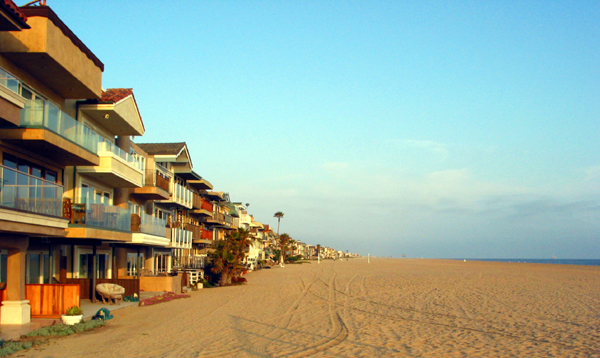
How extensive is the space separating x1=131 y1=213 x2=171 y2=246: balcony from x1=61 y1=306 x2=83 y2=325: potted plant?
7.00 metres

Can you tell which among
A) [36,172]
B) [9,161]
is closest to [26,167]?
[36,172]

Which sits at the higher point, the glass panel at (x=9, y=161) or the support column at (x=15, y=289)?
the glass panel at (x=9, y=161)

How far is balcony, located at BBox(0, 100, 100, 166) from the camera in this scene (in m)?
14.9

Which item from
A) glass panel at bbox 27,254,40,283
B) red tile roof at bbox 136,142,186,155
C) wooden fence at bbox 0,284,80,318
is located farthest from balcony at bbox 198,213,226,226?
wooden fence at bbox 0,284,80,318

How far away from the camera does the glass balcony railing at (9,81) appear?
13.1m

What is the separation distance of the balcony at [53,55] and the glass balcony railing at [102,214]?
435 cm

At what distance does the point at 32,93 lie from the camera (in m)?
16.5

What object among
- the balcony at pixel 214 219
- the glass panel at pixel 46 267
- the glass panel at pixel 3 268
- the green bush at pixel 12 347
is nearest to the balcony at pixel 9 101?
the glass panel at pixel 3 268

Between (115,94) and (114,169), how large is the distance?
434 cm

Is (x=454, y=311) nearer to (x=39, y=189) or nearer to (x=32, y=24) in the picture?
(x=39, y=189)

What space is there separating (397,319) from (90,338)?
10929 mm

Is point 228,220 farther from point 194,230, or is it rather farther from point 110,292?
point 110,292

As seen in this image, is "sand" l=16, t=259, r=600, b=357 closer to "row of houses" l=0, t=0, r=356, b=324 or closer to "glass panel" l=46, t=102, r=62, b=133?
"row of houses" l=0, t=0, r=356, b=324

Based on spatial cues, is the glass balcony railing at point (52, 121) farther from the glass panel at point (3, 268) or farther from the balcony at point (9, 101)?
the glass panel at point (3, 268)
